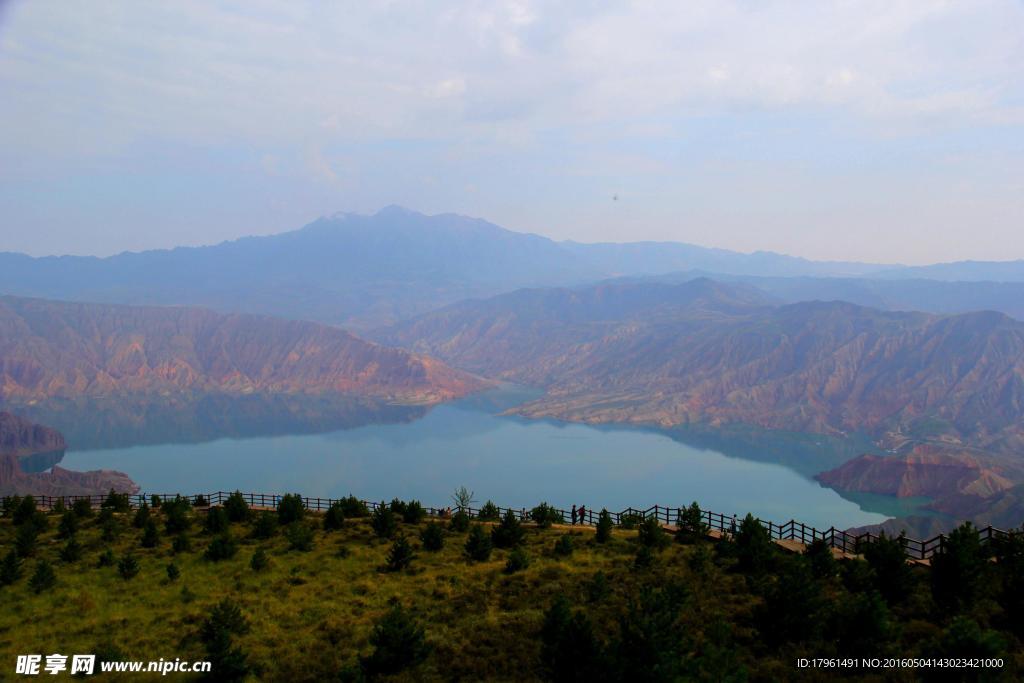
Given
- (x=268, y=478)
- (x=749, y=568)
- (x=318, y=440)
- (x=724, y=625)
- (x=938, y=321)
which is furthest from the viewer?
(x=938, y=321)

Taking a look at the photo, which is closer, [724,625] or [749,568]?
[724,625]

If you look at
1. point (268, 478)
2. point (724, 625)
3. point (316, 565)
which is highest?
point (724, 625)

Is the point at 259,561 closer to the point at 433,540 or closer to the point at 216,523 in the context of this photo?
the point at 433,540

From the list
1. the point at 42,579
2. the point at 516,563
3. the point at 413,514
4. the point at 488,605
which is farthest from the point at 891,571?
the point at 42,579

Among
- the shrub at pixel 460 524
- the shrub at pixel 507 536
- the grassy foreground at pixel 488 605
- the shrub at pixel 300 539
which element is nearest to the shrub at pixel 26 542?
the grassy foreground at pixel 488 605

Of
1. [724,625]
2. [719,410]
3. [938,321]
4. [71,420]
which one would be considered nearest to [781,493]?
[719,410]

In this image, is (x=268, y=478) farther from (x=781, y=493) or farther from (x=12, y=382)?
(x=12, y=382)

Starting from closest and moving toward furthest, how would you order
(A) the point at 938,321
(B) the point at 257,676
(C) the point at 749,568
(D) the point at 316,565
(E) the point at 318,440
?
(B) the point at 257,676, (C) the point at 749,568, (D) the point at 316,565, (E) the point at 318,440, (A) the point at 938,321
